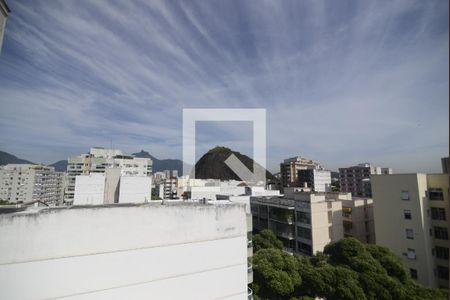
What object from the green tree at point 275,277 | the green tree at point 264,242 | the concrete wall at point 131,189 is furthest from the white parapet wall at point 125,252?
the concrete wall at point 131,189

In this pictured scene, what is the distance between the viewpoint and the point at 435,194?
45.7ft

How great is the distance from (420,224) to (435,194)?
76.9 inches

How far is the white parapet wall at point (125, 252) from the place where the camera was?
492 centimetres

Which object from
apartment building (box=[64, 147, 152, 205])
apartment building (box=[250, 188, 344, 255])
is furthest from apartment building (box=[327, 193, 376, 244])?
apartment building (box=[64, 147, 152, 205])

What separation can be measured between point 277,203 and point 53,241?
54.7 ft

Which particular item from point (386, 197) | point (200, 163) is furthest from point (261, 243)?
point (200, 163)

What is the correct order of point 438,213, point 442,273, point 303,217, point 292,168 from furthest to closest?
point 292,168 < point 303,217 < point 438,213 < point 442,273

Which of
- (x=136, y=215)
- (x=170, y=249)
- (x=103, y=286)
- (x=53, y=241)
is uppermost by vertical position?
(x=136, y=215)

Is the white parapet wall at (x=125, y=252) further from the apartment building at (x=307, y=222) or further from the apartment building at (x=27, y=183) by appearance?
the apartment building at (x=27, y=183)

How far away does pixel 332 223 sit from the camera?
17422mm

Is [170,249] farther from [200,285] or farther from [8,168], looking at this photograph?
[8,168]

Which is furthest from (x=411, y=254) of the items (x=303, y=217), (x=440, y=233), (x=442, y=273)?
(x=303, y=217)

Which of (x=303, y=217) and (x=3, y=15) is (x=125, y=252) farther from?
(x=303, y=217)

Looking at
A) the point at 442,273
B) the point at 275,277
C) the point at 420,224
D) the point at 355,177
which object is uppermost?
the point at 355,177
